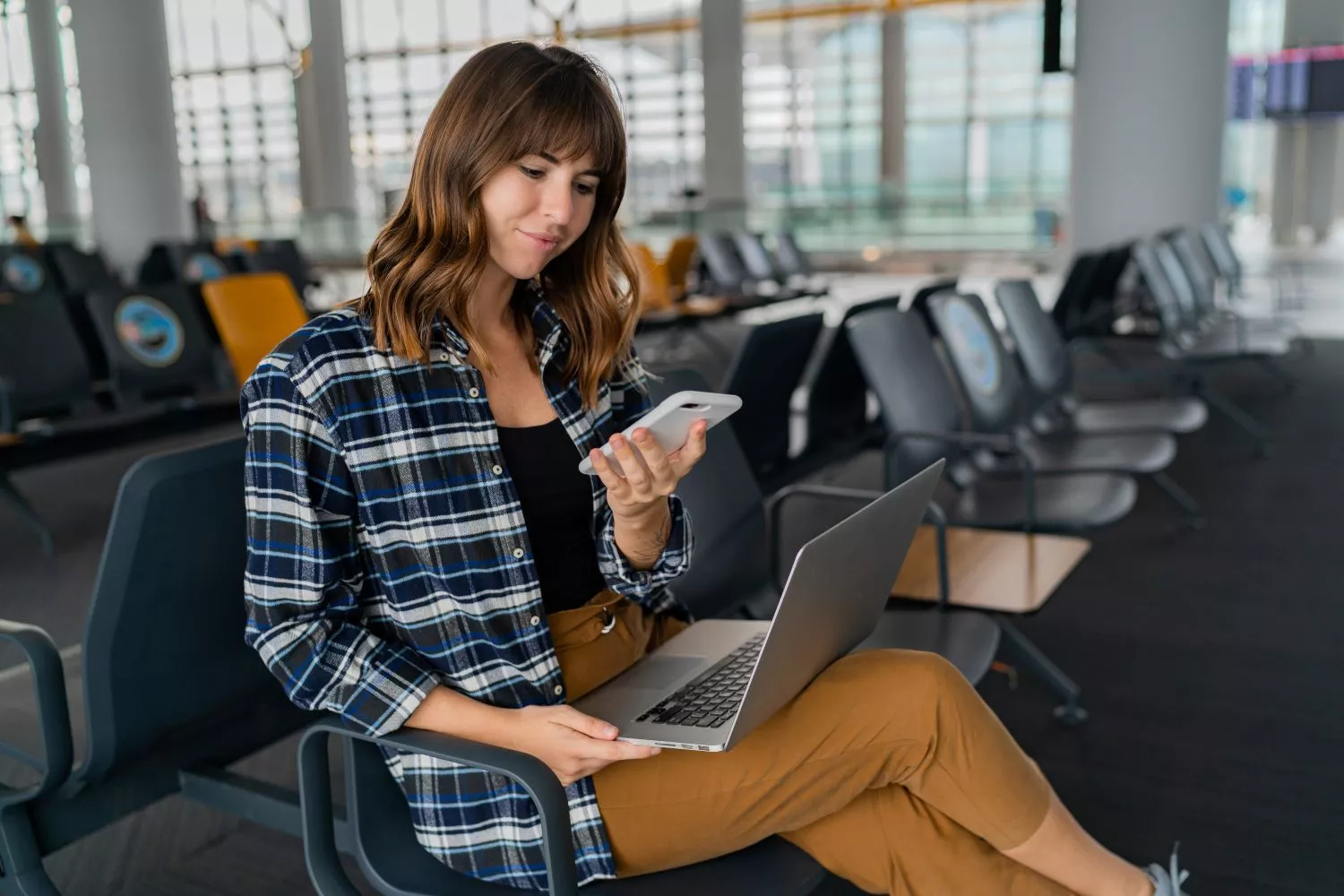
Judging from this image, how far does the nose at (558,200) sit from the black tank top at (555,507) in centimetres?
29

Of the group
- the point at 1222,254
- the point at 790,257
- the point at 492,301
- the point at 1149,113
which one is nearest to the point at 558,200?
the point at 492,301

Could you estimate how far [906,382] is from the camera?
3434mm

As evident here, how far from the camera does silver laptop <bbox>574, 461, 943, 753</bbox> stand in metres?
1.34

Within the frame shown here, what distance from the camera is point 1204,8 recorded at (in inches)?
340

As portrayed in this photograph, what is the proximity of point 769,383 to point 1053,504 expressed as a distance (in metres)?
0.88

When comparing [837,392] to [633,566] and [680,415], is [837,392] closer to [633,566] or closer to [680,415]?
[633,566]

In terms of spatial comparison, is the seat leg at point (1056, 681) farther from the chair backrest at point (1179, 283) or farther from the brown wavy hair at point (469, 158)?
the chair backrest at point (1179, 283)

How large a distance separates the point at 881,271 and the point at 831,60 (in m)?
6.38

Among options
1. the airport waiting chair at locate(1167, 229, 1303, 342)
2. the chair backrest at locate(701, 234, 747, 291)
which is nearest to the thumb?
the airport waiting chair at locate(1167, 229, 1303, 342)

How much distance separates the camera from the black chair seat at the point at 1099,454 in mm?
3625

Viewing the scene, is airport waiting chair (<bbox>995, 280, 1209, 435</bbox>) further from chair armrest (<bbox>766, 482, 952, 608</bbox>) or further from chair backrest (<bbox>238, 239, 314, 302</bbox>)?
chair backrest (<bbox>238, 239, 314, 302</bbox>)

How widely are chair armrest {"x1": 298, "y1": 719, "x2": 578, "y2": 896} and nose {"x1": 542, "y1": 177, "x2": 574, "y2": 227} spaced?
63cm

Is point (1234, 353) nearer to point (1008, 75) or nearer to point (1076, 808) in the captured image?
point (1076, 808)

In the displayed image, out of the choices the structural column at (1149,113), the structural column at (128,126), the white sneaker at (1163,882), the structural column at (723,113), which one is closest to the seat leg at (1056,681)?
the white sneaker at (1163,882)
